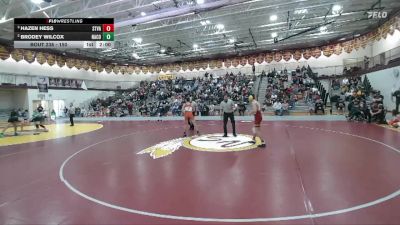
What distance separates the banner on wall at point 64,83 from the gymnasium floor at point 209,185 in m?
26.9

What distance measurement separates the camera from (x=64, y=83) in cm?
3281

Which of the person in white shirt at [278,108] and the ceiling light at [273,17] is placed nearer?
the person in white shirt at [278,108]

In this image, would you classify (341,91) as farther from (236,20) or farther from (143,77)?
(143,77)

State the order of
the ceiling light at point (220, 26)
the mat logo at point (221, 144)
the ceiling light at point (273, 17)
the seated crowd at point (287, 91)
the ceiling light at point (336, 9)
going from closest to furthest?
the mat logo at point (221, 144)
the ceiling light at point (336, 9)
the seated crowd at point (287, 91)
the ceiling light at point (273, 17)
the ceiling light at point (220, 26)

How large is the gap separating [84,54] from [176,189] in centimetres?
3493

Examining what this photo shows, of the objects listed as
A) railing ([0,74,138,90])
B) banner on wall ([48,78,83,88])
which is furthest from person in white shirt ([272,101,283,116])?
banner on wall ([48,78,83,88])

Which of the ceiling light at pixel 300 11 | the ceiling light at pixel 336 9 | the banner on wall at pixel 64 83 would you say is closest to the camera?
the ceiling light at pixel 336 9

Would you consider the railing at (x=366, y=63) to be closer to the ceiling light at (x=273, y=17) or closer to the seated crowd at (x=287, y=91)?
the seated crowd at (x=287, y=91)

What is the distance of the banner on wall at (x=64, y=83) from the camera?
31.3 m

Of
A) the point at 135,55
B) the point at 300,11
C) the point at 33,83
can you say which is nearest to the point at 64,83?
the point at 33,83

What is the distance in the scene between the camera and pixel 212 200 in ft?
12.7

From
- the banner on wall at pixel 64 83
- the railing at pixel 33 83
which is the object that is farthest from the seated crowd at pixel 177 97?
the railing at pixel 33 83

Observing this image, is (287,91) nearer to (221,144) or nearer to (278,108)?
(278,108)
